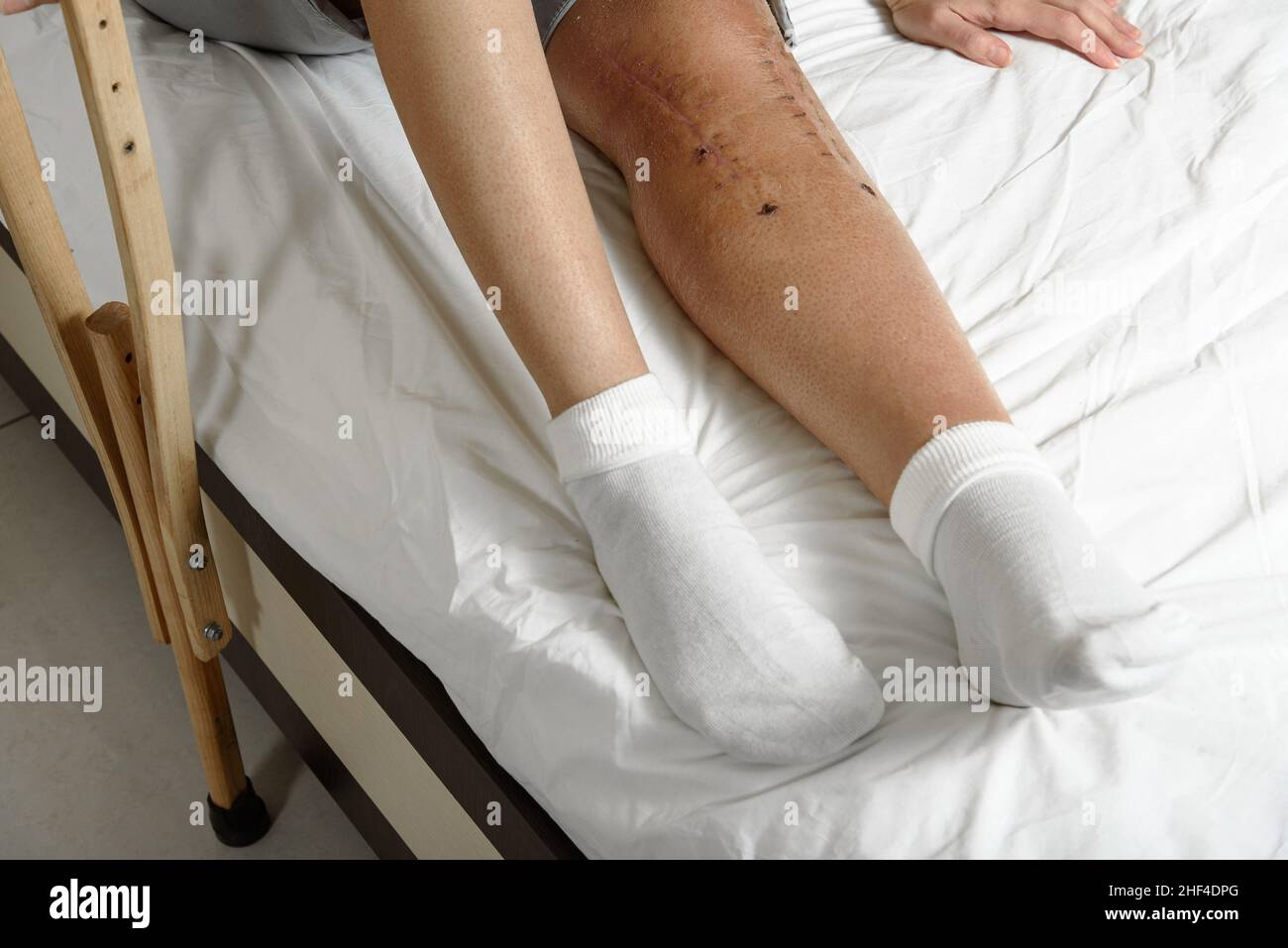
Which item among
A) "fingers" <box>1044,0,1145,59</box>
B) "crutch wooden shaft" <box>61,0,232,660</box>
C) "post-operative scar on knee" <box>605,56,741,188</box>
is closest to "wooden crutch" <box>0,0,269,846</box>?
"crutch wooden shaft" <box>61,0,232,660</box>

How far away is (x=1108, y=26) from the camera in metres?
1.05

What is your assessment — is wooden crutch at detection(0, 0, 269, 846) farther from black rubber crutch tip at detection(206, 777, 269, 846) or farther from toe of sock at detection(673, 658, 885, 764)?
toe of sock at detection(673, 658, 885, 764)

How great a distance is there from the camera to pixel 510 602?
0.69m

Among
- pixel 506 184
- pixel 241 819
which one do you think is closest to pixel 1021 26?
pixel 506 184

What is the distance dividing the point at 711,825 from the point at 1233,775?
0.27 m

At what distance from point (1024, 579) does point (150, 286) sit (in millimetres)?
537

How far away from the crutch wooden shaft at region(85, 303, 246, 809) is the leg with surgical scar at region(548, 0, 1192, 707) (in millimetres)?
391

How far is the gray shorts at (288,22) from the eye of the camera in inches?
37.1

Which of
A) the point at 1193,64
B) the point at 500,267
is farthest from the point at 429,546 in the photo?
the point at 1193,64

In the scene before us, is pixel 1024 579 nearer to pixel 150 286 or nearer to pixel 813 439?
pixel 813 439

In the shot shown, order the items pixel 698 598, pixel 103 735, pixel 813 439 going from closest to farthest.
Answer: pixel 698 598 → pixel 813 439 → pixel 103 735

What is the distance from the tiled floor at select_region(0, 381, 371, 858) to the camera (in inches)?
42.8

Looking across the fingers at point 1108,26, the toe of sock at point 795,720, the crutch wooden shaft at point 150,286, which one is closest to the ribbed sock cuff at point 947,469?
the toe of sock at point 795,720
